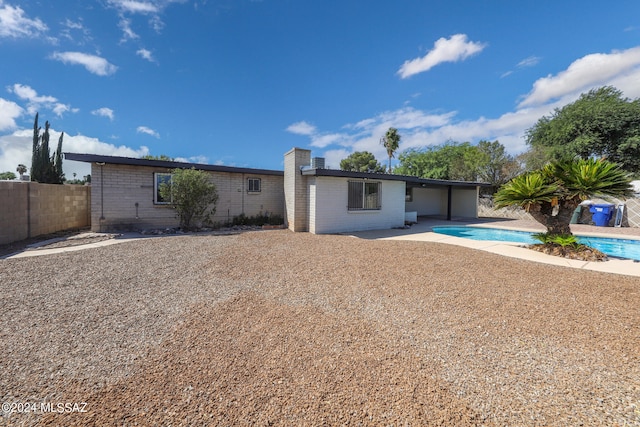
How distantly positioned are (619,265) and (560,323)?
15.5ft

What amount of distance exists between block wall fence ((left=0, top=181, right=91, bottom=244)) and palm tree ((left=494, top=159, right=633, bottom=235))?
47.9 ft

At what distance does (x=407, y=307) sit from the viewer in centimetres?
348

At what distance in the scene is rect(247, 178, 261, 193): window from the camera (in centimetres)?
1227

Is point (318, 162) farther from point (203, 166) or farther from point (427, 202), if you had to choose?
point (427, 202)

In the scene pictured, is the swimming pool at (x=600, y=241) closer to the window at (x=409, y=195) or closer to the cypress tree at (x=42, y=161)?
the window at (x=409, y=195)

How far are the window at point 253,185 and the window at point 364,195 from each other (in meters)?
4.68

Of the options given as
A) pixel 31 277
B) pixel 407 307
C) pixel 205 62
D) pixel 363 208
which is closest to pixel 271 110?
pixel 205 62

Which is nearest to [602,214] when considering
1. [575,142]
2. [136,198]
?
[575,142]

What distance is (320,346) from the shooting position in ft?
8.46

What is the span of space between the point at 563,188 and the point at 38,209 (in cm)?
1636

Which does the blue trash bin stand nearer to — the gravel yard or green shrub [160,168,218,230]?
the gravel yard

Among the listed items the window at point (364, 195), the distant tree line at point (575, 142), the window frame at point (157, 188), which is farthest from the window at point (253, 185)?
the distant tree line at point (575, 142)

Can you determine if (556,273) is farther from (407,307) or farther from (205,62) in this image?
(205,62)

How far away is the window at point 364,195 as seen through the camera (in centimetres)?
1084
